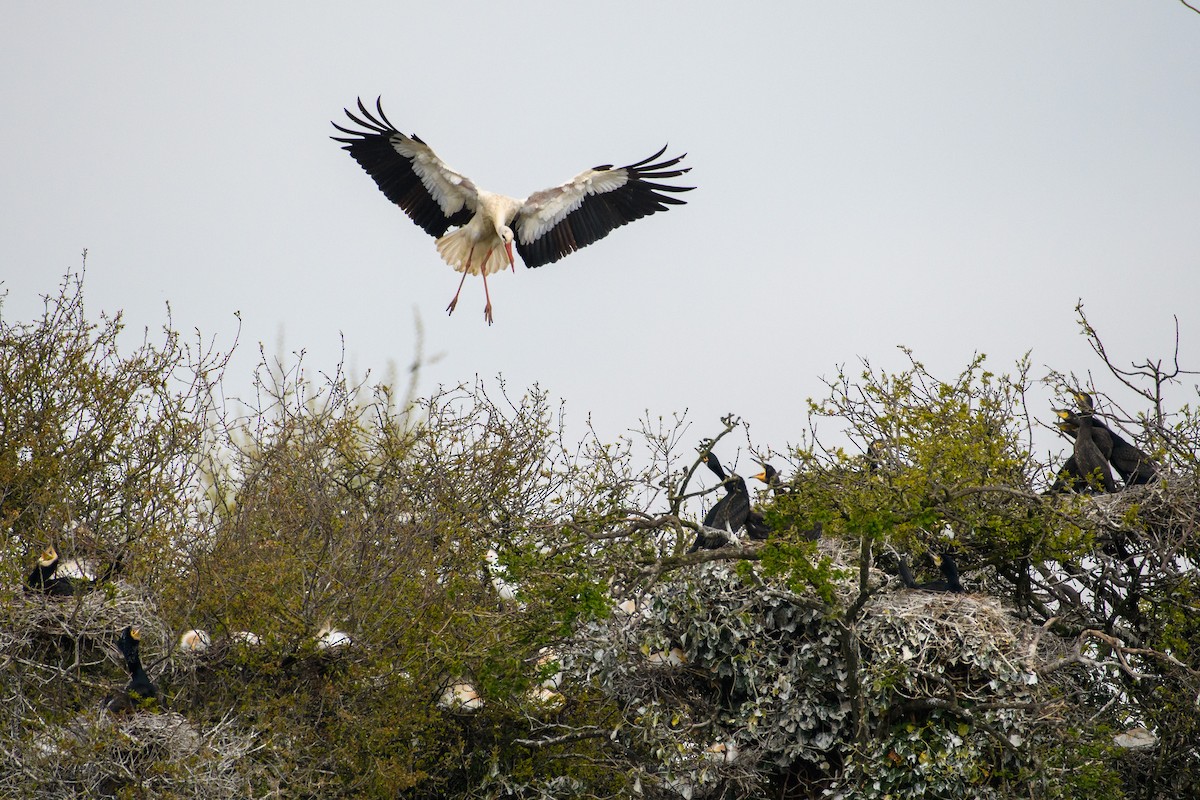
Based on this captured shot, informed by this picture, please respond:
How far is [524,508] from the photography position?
1014cm

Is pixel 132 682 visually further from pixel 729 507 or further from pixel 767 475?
pixel 767 475

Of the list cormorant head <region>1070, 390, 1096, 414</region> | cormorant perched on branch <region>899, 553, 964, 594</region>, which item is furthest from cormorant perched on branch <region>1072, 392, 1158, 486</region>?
cormorant perched on branch <region>899, 553, 964, 594</region>

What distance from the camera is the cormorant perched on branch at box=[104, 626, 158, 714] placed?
23.2 feet

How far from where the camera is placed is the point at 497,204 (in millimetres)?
11312

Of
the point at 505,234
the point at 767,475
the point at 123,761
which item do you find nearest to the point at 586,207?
the point at 505,234

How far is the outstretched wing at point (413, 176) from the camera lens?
1075 cm

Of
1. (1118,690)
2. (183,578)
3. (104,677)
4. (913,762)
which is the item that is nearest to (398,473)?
(183,578)

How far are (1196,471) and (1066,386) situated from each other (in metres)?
1.51

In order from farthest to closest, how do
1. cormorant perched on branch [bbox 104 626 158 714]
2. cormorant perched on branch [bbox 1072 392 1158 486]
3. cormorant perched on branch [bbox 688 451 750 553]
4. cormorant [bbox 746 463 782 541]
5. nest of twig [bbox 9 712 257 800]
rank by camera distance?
cormorant perched on branch [bbox 1072 392 1158 486] < cormorant [bbox 746 463 782 541] < cormorant perched on branch [bbox 688 451 750 553] < cormorant perched on branch [bbox 104 626 158 714] < nest of twig [bbox 9 712 257 800]

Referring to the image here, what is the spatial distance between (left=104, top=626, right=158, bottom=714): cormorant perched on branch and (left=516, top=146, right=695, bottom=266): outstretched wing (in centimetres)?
548

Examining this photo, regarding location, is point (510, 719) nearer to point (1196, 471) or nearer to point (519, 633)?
point (519, 633)

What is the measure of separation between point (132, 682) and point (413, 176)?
550 cm

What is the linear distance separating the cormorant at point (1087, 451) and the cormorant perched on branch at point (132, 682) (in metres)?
5.97

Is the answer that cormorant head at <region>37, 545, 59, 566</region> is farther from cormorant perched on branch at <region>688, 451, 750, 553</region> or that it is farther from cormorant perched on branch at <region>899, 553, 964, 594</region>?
cormorant perched on branch at <region>899, 553, 964, 594</region>
